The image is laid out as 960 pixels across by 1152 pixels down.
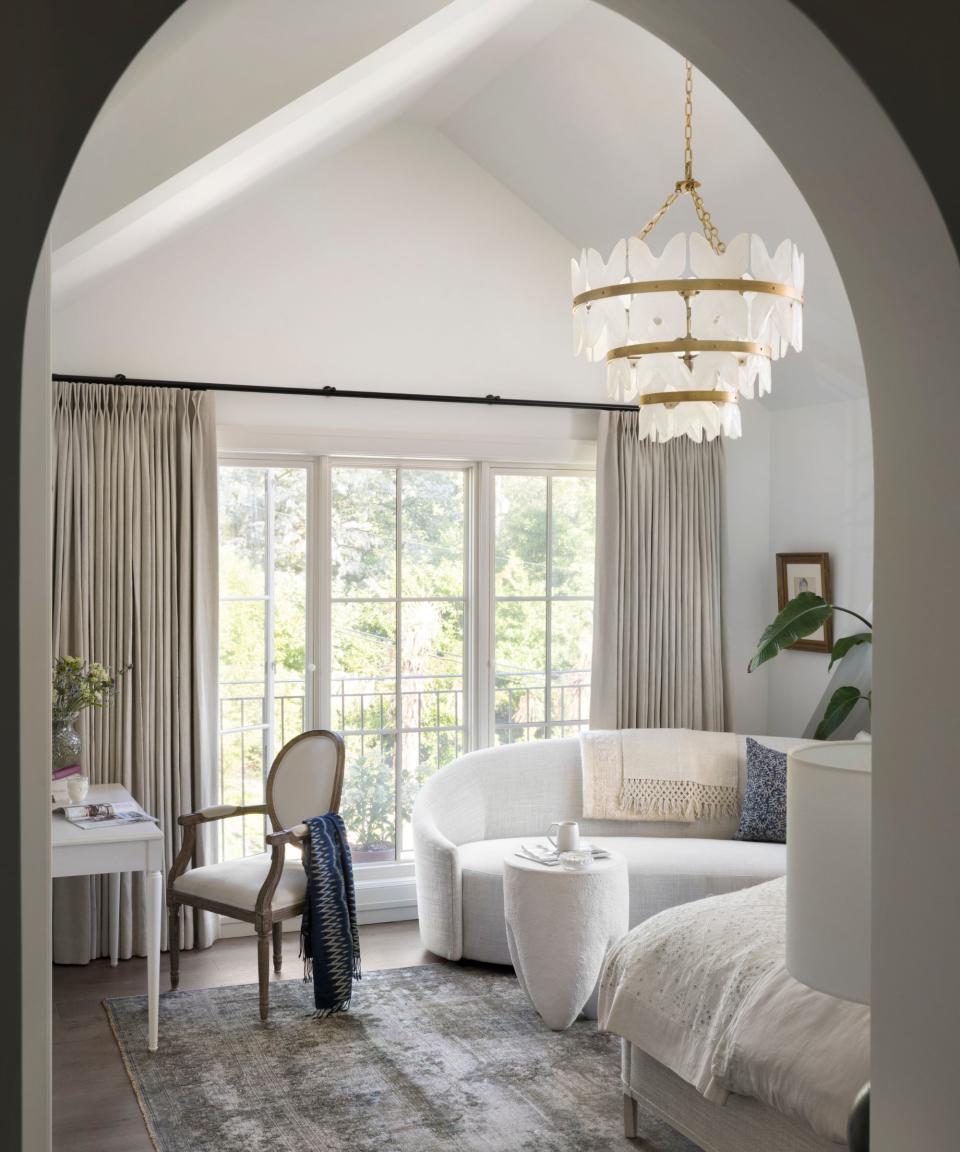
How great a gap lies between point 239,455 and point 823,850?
400cm

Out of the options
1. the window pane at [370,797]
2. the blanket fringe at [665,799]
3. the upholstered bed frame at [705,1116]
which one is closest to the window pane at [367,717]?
the window pane at [370,797]

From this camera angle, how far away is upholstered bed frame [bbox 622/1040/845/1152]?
277 cm

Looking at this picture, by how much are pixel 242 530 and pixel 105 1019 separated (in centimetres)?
212

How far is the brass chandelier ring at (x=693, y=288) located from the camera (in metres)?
2.96

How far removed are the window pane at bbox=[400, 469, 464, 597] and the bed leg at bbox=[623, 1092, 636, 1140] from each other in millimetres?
2810

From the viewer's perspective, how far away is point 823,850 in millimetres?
1852

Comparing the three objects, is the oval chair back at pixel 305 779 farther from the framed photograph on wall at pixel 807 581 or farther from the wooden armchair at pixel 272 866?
the framed photograph on wall at pixel 807 581

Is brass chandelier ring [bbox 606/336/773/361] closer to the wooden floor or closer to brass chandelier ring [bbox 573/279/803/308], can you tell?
brass chandelier ring [bbox 573/279/803/308]

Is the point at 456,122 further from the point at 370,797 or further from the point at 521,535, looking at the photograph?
the point at 370,797

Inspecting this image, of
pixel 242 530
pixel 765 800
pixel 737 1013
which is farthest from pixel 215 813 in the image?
pixel 737 1013

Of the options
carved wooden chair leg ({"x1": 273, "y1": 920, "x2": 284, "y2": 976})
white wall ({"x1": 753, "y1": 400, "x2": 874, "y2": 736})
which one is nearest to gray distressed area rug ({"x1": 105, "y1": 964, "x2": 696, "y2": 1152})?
carved wooden chair leg ({"x1": 273, "y1": 920, "x2": 284, "y2": 976})

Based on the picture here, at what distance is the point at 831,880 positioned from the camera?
1.85 meters

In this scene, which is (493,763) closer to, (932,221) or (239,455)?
(239,455)

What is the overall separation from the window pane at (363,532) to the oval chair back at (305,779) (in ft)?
2.91
